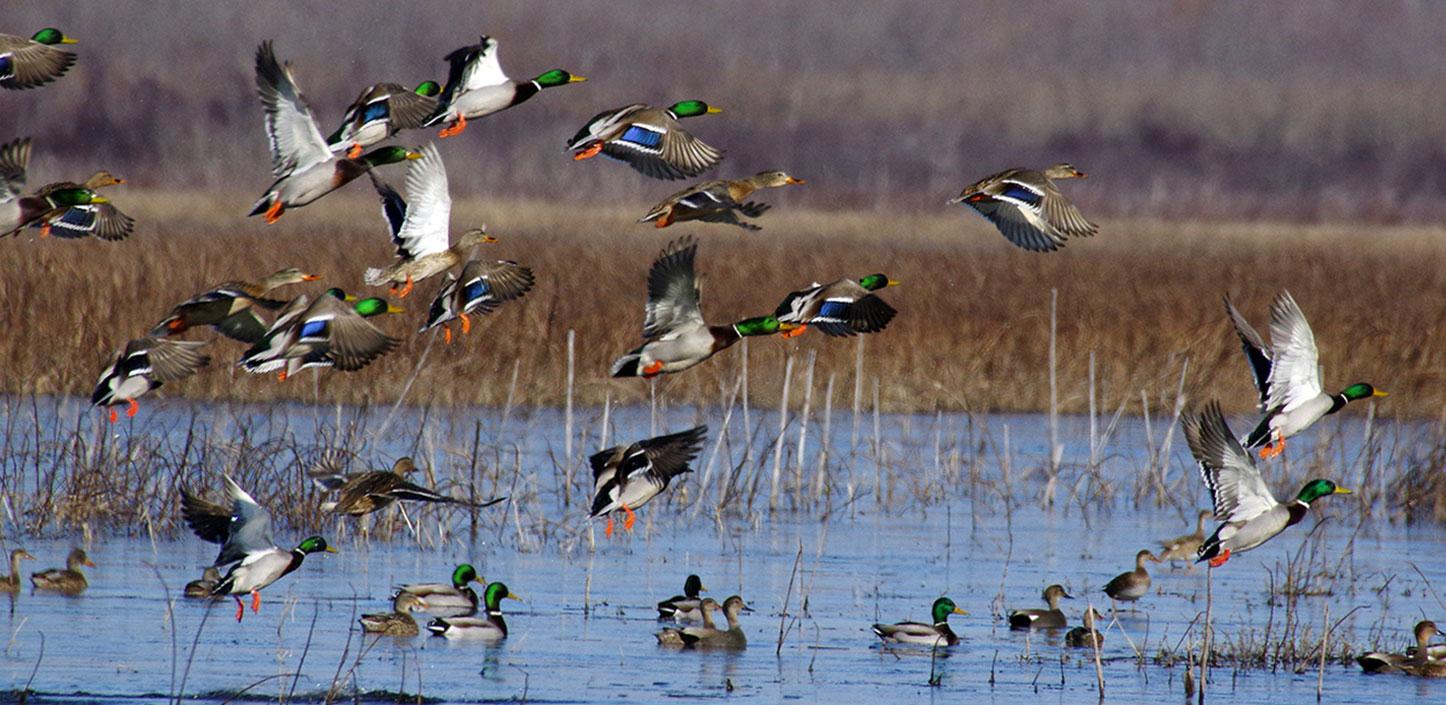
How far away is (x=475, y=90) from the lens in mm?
10203

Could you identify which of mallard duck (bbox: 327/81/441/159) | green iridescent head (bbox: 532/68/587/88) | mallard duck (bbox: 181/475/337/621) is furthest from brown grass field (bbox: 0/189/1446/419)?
mallard duck (bbox: 327/81/441/159)

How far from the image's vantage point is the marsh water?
35.4 feet

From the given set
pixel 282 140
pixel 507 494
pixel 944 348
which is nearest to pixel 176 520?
pixel 507 494

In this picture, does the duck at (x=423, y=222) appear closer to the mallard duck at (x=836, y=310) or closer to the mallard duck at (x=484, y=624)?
the mallard duck at (x=836, y=310)

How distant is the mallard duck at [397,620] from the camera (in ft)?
38.3

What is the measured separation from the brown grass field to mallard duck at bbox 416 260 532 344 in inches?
169

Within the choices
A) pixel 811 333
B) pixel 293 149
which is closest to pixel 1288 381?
pixel 293 149

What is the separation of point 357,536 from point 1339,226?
134 ft

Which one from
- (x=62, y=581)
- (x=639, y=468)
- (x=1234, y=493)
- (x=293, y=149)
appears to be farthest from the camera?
(x=62, y=581)

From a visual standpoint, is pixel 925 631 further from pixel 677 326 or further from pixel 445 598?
pixel 445 598

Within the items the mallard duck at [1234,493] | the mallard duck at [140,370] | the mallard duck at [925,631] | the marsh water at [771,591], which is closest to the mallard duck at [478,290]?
the mallard duck at [140,370]

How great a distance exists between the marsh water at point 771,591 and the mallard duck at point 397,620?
10cm

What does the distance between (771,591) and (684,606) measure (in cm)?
147

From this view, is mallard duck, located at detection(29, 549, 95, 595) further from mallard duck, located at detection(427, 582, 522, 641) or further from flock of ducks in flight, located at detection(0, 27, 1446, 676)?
mallard duck, located at detection(427, 582, 522, 641)
